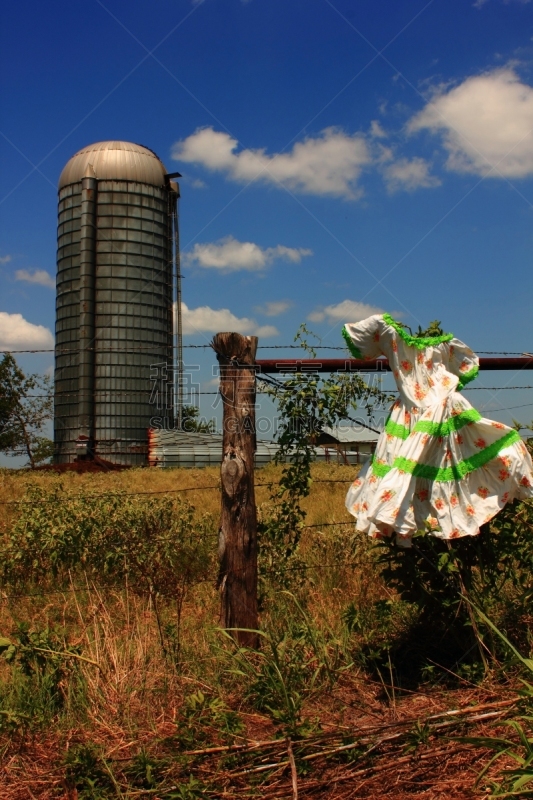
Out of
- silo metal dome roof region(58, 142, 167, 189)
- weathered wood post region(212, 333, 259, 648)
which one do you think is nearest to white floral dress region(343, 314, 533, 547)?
weathered wood post region(212, 333, 259, 648)

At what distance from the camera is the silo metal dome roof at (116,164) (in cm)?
2175

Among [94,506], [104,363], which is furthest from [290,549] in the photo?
[104,363]

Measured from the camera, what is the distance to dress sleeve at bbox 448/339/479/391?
3.59 metres

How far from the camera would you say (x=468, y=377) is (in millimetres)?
3607

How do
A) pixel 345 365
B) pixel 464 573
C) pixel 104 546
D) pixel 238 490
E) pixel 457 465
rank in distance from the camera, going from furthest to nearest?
pixel 104 546
pixel 345 365
pixel 238 490
pixel 464 573
pixel 457 465

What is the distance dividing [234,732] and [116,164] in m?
21.6

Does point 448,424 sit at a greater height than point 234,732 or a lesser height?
greater

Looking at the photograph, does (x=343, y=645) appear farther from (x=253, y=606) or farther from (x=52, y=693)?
(x=52, y=693)

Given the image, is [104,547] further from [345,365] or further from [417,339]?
[417,339]

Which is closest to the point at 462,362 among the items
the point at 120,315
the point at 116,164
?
the point at 120,315

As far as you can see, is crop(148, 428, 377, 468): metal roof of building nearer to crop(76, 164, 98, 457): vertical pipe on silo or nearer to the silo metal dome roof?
crop(76, 164, 98, 457): vertical pipe on silo

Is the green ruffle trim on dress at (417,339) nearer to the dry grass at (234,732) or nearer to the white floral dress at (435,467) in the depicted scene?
the white floral dress at (435,467)

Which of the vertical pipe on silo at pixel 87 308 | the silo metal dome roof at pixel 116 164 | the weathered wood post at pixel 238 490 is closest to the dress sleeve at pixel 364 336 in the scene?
the weathered wood post at pixel 238 490

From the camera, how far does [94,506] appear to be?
5742 mm
